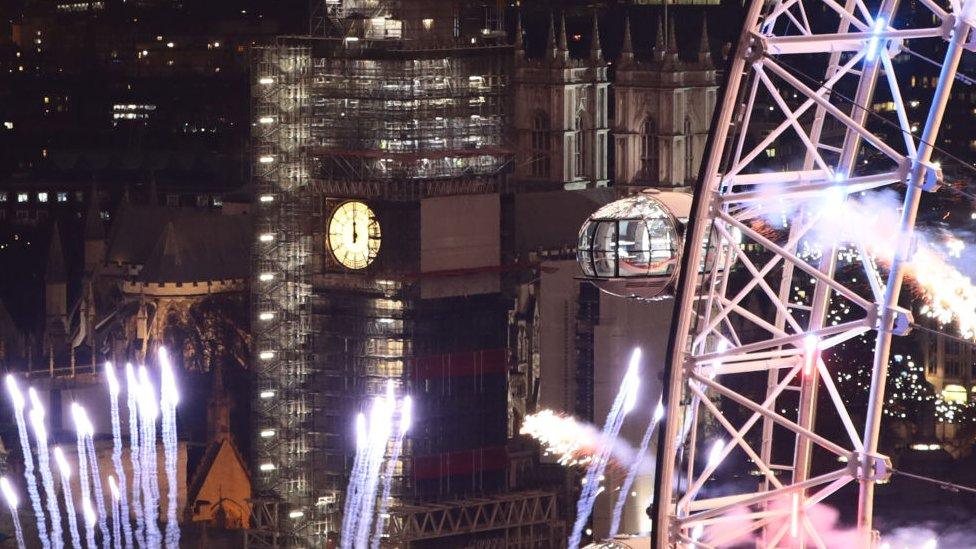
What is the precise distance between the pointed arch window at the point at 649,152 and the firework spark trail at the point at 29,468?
21956 mm

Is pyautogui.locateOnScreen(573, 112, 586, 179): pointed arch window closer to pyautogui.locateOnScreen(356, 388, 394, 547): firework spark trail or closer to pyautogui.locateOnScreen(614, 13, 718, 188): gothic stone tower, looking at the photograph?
pyautogui.locateOnScreen(614, 13, 718, 188): gothic stone tower

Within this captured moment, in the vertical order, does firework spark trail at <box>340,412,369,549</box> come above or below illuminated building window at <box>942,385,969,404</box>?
above

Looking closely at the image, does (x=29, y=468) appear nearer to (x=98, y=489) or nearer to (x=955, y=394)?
(x=98, y=489)

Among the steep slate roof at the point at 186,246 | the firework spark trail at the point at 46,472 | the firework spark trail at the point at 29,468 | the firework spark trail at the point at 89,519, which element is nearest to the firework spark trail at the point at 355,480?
the firework spark trail at the point at 89,519

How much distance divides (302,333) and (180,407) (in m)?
19.9

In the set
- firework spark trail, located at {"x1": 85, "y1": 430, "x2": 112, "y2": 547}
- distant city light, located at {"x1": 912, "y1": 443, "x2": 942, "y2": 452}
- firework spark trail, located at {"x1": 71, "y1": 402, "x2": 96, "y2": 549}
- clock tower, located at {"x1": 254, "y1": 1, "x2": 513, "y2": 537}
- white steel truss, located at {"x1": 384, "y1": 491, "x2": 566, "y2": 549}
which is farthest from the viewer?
distant city light, located at {"x1": 912, "y1": 443, "x2": 942, "y2": 452}

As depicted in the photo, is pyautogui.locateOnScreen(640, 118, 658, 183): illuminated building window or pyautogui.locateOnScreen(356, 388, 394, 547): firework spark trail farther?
pyautogui.locateOnScreen(640, 118, 658, 183): illuminated building window

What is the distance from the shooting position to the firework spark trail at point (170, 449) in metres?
87.4

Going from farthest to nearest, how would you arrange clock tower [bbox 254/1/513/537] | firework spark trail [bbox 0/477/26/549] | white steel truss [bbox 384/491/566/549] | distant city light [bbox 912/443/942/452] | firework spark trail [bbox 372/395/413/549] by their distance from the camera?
distant city light [bbox 912/443/942/452], firework spark trail [bbox 0/477/26/549], clock tower [bbox 254/1/513/537], firework spark trail [bbox 372/395/413/549], white steel truss [bbox 384/491/566/549]

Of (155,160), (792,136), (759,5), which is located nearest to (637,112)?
(792,136)

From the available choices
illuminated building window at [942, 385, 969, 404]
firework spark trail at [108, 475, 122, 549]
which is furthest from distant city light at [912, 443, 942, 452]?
firework spark trail at [108, 475, 122, 549]

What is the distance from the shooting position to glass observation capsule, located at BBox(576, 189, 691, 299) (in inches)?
1667

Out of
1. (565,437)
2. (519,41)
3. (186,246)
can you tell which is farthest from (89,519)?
(186,246)

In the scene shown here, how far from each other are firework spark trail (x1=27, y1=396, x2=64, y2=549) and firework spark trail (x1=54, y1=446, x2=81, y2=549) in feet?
1.02
